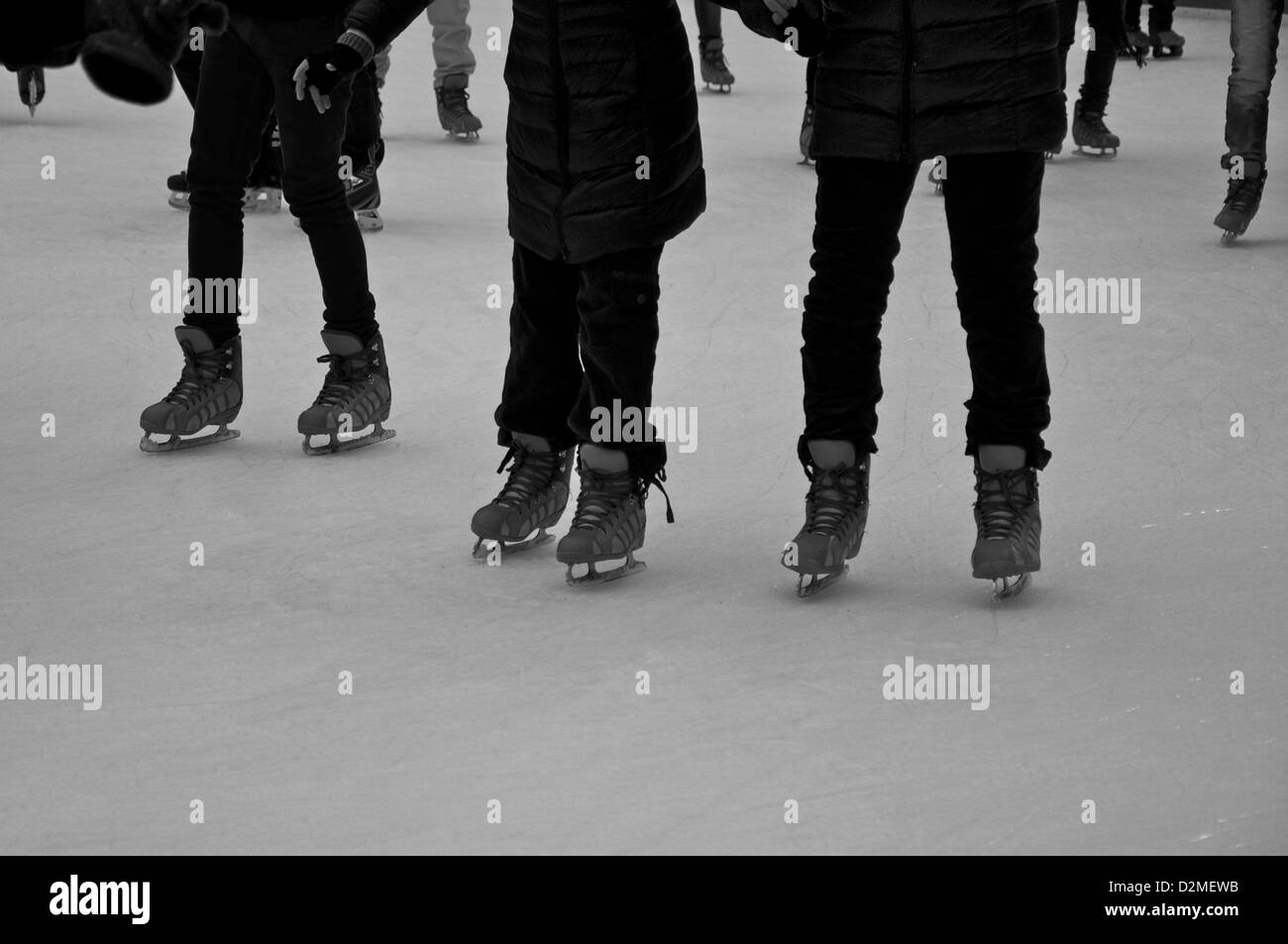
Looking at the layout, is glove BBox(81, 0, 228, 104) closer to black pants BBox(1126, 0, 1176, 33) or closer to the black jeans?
the black jeans

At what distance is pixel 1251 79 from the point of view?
5492 millimetres

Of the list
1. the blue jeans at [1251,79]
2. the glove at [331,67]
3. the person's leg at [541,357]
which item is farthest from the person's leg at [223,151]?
the blue jeans at [1251,79]

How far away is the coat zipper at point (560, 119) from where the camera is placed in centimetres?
287

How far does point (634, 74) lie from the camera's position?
9.39ft

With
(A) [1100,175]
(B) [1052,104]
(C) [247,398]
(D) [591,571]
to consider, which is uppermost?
(B) [1052,104]

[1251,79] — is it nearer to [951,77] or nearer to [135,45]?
[951,77]

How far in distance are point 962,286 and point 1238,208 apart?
9.48ft

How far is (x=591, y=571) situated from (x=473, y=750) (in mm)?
707

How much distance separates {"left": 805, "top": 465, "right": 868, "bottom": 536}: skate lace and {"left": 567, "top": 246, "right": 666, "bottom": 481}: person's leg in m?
0.29

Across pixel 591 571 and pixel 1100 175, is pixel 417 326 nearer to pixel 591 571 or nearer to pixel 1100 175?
pixel 591 571

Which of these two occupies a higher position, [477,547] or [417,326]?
[477,547]

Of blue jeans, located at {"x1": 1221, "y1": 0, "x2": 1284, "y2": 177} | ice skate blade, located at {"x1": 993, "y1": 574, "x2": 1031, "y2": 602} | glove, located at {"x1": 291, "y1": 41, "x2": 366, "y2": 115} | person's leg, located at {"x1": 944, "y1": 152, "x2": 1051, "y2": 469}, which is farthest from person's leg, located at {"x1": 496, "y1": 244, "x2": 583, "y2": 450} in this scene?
blue jeans, located at {"x1": 1221, "y1": 0, "x2": 1284, "y2": 177}
